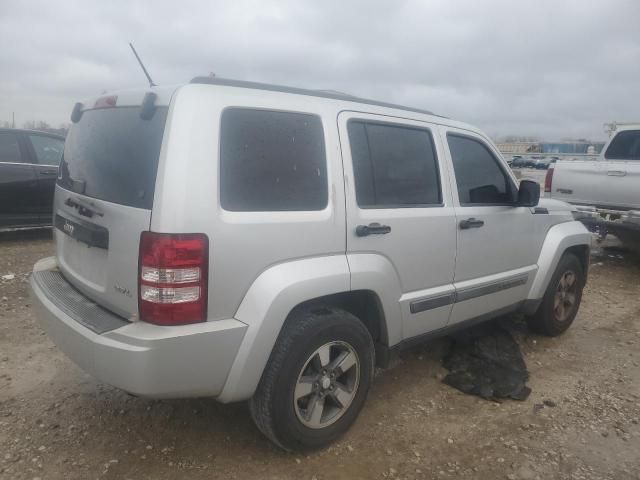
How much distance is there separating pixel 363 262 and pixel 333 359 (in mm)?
547

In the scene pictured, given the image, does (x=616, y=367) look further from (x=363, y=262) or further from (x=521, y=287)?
(x=363, y=262)

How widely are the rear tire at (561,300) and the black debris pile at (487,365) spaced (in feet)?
1.54

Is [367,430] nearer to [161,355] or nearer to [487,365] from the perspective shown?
[487,365]

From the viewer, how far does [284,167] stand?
246cm

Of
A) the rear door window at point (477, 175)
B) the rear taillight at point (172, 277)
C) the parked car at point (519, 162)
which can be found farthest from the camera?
the parked car at point (519, 162)

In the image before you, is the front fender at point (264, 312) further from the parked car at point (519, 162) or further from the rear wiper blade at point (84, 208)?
the parked car at point (519, 162)

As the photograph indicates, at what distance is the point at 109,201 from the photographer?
2.37m

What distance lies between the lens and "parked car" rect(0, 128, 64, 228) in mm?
6777

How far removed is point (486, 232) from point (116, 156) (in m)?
2.39

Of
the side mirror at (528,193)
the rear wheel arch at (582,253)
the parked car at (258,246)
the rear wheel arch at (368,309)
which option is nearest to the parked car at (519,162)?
the rear wheel arch at (582,253)

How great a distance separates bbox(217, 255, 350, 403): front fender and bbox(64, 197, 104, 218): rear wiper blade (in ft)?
2.73

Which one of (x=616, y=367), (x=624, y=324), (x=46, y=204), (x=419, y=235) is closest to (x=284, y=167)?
(x=419, y=235)

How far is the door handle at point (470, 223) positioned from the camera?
3.27m

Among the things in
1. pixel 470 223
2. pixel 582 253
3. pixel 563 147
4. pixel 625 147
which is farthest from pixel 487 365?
pixel 563 147
